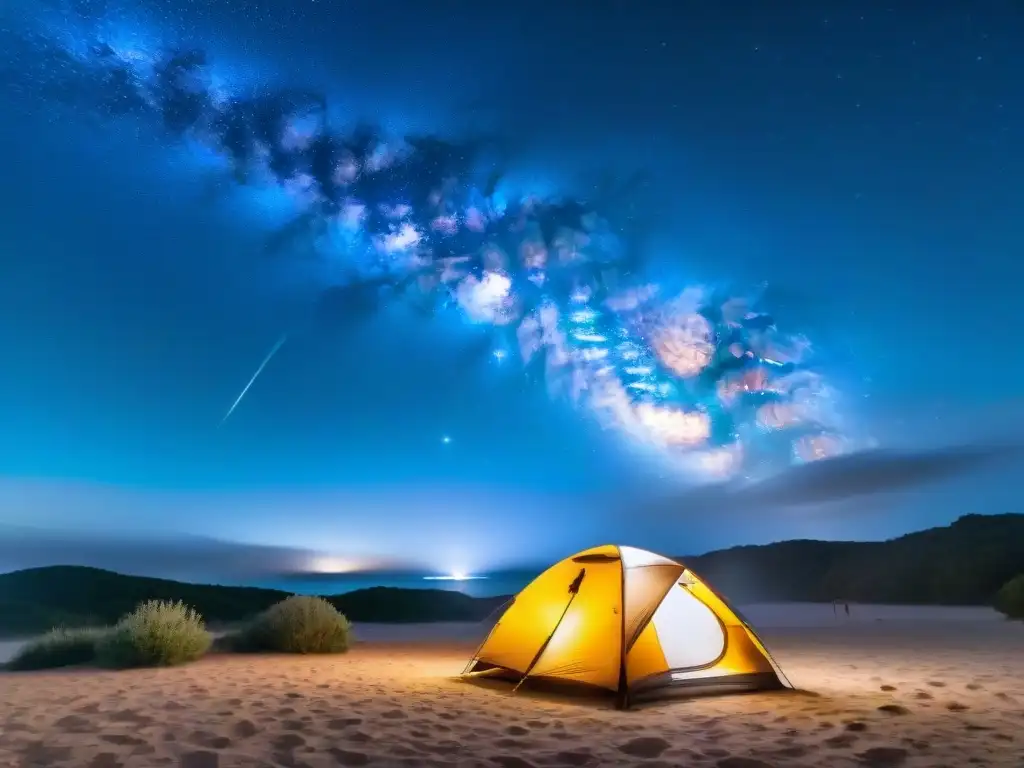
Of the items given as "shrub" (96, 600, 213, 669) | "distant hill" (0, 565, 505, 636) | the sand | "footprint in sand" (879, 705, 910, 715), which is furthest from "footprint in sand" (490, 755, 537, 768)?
"distant hill" (0, 565, 505, 636)

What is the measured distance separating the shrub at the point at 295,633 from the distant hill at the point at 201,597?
50.2 feet

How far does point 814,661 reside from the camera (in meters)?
11.4

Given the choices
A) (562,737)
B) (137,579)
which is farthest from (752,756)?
(137,579)

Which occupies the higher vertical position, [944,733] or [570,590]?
[570,590]

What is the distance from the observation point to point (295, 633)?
12.7 meters

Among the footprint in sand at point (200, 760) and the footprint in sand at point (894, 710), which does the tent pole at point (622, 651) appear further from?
the footprint in sand at point (200, 760)

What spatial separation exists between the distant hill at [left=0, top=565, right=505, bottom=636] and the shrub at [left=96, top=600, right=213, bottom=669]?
1758 cm

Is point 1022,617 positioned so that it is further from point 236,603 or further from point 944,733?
point 236,603

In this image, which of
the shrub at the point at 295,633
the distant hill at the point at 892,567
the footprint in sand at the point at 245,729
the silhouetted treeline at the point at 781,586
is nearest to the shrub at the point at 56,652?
the shrub at the point at 295,633

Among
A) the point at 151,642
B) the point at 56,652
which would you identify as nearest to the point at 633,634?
the point at 151,642

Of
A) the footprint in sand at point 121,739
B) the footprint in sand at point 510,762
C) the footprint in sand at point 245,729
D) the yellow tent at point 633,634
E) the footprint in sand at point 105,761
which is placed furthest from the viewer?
the yellow tent at point 633,634

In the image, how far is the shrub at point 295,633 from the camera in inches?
499

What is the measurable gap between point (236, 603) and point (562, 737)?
31906mm

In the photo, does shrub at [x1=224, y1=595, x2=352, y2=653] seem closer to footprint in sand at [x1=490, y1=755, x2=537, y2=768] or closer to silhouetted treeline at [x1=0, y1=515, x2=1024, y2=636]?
footprint in sand at [x1=490, y1=755, x2=537, y2=768]
